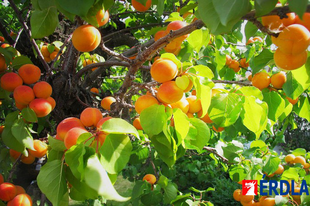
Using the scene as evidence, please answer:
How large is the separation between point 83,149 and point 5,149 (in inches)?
45.3

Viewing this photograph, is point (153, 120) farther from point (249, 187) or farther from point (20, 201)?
point (249, 187)

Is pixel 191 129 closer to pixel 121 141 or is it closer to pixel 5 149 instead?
pixel 121 141

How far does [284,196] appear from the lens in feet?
4.63

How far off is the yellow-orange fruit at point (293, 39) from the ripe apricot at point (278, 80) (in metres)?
0.55

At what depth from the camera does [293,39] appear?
477mm

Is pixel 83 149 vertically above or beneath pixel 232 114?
above

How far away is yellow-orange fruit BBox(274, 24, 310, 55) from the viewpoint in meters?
0.47

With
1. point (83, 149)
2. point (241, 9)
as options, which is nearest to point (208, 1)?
point (241, 9)

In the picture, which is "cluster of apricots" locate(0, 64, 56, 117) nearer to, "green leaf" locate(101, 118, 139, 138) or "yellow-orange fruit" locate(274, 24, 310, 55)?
"green leaf" locate(101, 118, 139, 138)

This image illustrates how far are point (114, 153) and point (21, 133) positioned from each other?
0.65m

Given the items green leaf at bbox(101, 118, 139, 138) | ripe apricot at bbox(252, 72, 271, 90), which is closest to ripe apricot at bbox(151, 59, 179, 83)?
green leaf at bbox(101, 118, 139, 138)

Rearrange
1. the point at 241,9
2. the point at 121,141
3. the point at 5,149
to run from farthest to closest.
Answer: the point at 5,149 → the point at 121,141 → the point at 241,9

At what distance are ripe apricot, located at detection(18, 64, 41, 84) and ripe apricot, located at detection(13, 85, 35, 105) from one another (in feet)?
0.29

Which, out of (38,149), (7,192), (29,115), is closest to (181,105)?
(29,115)
